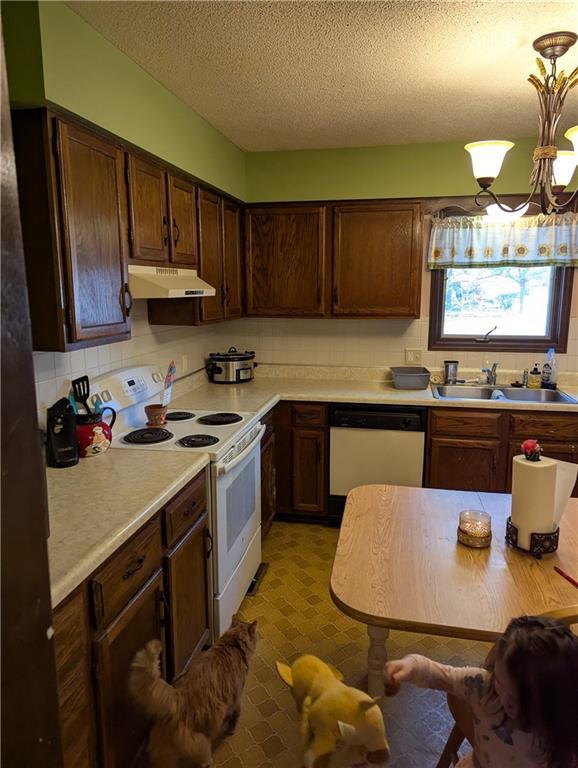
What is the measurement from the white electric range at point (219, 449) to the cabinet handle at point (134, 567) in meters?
0.58

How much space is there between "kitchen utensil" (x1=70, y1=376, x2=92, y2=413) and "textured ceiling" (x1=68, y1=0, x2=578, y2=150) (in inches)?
51.5

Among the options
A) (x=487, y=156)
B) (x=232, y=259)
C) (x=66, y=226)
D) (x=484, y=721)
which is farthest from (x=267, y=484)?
(x=484, y=721)

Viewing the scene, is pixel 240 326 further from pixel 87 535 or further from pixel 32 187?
pixel 87 535

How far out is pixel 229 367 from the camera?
3.67 metres

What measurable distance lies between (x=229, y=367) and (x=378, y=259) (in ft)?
4.13

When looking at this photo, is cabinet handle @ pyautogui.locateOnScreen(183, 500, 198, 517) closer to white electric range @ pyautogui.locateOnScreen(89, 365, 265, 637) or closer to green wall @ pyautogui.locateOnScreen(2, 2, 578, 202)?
white electric range @ pyautogui.locateOnScreen(89, 365, 265, 637)

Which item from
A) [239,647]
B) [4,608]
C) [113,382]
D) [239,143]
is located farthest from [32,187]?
[239,143]

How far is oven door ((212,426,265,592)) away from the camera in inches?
88.8

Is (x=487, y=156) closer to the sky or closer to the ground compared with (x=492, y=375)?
closer to the sky

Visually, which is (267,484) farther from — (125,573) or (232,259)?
(125,573)

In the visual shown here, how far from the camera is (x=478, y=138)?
336 centimetres

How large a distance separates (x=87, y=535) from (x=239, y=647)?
0.71 metres

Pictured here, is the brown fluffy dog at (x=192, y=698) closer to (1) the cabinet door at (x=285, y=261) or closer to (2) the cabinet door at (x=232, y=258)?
(2) the cabinet door at (x=232, y=258)

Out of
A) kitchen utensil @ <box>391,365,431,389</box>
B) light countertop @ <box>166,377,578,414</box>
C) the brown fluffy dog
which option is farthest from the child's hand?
kitchen utensil @ <box>391,365,431,389</box>
